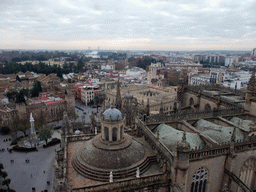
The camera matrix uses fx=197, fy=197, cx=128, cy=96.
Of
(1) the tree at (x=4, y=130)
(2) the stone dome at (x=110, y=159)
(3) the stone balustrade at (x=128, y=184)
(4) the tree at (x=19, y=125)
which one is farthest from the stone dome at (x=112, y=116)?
(1) the tree at (x=4, y=130)

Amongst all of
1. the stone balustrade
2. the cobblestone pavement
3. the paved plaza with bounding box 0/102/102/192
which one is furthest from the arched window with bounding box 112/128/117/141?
the cobblestone pavement

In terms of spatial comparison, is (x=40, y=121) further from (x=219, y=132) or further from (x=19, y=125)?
(x=219, y=132)

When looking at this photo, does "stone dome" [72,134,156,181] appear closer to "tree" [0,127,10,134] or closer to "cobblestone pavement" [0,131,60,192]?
"cobblestone pavement" [0,131,60,192]

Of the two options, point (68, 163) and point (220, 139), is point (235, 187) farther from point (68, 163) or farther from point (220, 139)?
point (68, 163)

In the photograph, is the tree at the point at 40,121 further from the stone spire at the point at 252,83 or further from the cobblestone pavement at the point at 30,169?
the stone spire at the point at 252,83

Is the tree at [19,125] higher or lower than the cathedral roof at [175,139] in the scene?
lower

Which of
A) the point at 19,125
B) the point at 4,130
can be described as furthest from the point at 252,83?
the point at 4,130
